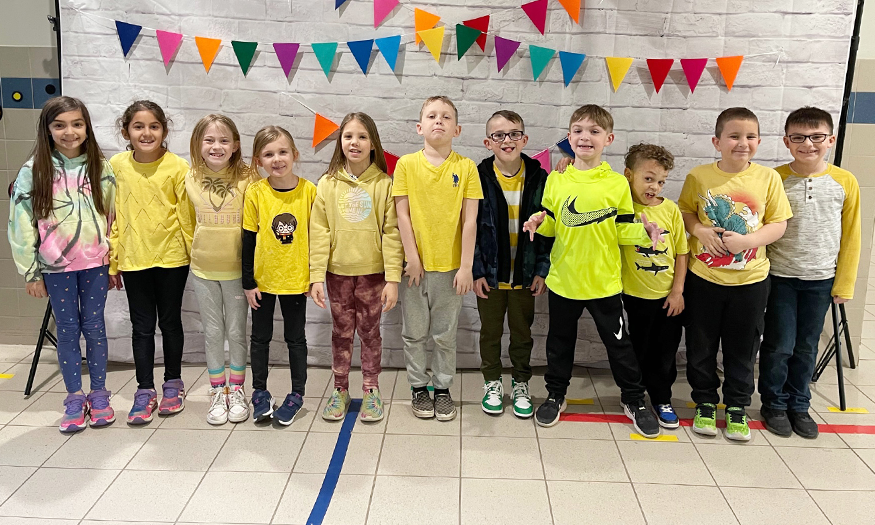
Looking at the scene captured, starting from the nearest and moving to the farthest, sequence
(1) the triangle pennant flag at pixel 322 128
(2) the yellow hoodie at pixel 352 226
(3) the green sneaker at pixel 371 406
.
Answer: (2) the yellow hoodie at pixel 352 226 < (3) the green sneaker at pixel 371 406 < (1) the triangle pennant flag at pixel 322 128

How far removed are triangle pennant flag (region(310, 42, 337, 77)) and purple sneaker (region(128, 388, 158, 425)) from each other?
1685 mm

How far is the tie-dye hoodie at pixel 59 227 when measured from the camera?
2447 mm

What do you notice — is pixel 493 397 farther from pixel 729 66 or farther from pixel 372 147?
pixel 729 66

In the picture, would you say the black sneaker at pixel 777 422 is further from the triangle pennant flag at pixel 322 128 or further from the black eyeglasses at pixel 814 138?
the triangle pennant flag at pixel 322 128

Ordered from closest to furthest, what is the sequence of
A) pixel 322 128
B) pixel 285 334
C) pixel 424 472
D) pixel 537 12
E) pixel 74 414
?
pixel 424 472 → pixel 74 414 → pixel 285 334 → pixel 537 12 → pixel 322 128

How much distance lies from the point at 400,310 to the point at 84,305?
1412 millimetres

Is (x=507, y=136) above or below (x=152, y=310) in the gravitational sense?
above

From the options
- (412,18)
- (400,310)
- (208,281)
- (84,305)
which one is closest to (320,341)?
(400,310)

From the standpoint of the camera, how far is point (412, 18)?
2941 millimetres

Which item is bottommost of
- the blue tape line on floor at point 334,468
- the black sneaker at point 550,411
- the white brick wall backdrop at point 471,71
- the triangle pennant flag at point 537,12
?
the blue tape line on floor at point 334,468

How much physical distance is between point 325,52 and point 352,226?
3.13 ft

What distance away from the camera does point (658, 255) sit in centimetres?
255

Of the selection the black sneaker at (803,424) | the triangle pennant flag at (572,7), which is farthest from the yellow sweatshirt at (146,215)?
the black sneaker at (803,424)

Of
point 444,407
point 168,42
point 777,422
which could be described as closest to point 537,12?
point 168,42
